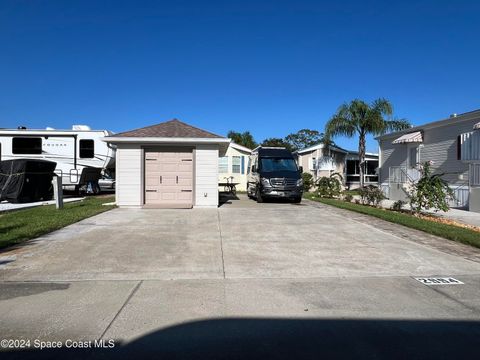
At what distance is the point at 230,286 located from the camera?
5457 mm

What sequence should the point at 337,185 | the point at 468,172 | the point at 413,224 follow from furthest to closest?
1. the point at 337,185
2. the point at 468,172
3. the point at 413,224

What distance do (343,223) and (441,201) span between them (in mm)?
3834

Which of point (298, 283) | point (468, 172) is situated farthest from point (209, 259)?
point (468, 172)

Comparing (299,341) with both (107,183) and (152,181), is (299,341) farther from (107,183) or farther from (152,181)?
(107,183)

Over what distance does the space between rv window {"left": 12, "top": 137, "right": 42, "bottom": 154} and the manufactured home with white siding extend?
18278 mm

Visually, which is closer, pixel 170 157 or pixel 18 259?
pixel 18 259

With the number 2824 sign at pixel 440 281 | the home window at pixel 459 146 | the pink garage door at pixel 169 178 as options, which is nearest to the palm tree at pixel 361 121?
the home window at pixel 459 146

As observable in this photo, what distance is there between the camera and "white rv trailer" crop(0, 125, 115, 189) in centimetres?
2070

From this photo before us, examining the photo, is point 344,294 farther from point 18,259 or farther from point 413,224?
point 413,224

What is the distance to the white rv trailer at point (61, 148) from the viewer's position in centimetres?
2070

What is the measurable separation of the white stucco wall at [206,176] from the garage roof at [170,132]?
1.80 feet

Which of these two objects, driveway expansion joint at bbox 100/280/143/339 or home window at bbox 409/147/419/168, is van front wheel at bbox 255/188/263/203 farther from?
driveway expansion joint at bbox 100/280/143/339

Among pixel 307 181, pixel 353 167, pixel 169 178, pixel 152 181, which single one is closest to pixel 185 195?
pixel 169 178

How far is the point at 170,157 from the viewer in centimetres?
1555
